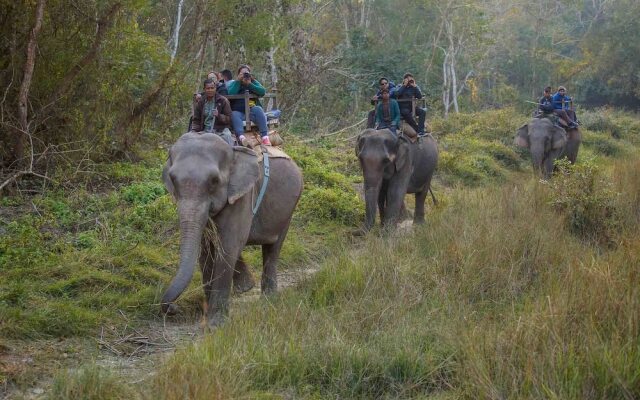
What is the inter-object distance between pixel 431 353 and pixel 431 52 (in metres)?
29.0

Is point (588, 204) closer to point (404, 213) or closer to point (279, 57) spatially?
point (404, 213)

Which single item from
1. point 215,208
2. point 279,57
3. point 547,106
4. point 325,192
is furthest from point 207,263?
point 279,57

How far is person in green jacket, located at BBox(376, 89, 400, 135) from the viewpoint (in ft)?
36.0

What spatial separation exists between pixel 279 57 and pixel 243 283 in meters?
12.7

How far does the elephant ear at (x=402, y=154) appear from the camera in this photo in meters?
10.9

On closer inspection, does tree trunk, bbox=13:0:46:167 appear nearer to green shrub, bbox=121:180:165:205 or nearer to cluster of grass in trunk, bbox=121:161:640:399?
green shrub, bbox=121:180:165:205

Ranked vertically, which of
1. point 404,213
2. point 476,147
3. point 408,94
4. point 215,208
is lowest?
point 476,147

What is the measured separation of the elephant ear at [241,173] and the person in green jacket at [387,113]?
4.58 metres

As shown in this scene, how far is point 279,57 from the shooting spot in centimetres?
1972

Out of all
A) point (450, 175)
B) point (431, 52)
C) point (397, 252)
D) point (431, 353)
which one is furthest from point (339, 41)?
point (431, 353)

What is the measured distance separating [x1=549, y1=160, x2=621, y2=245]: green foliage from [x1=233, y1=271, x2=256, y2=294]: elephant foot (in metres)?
4.09

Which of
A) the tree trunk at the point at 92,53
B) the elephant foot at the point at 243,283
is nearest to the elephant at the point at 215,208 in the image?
the elephant foot at the point at 243,283

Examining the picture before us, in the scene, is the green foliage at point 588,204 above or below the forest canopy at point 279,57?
below

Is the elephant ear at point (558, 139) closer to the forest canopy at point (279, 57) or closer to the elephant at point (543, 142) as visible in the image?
the elephant at point (543, 142)
